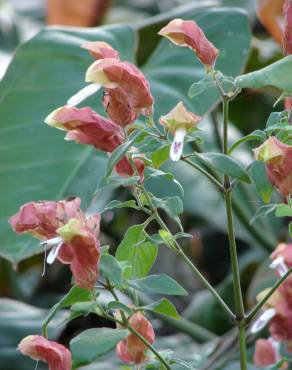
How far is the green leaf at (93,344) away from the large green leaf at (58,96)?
1.49 feet

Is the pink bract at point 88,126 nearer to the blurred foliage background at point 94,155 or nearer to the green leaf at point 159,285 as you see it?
the green leaf at point 159,285

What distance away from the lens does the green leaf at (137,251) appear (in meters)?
0.72

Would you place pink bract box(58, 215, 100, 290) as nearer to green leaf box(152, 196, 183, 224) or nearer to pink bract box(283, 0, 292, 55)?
green leaf box(152, 196, 183, 224)

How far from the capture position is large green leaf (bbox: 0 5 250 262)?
1193 millimetres

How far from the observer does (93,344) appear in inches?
25.4

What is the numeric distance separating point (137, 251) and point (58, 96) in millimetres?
599

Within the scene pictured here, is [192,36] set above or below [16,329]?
above

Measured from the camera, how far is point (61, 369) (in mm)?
670

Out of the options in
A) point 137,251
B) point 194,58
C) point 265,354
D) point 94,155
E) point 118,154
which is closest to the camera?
point 118,154

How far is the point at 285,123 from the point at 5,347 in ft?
2.91

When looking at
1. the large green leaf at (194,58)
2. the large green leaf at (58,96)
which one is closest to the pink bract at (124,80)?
the large green leaf at (58,96)

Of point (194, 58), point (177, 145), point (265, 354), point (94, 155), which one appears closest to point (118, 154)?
point (177, 145)

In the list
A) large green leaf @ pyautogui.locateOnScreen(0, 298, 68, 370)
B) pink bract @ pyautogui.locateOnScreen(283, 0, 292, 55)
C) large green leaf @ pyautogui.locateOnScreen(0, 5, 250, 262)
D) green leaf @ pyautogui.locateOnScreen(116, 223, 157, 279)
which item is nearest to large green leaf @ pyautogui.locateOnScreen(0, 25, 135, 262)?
large green leaf @ pyautogui.locateOnScreen(0, 5, 250, 262)

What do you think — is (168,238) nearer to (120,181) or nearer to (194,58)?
(120,181)
